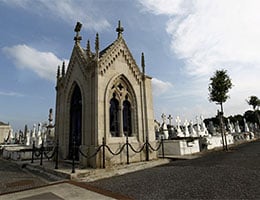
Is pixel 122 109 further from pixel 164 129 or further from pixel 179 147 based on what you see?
pixel 164 129

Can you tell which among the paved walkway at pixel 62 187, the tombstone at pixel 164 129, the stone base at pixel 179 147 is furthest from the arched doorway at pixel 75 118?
the tombstone at pixel 164 129

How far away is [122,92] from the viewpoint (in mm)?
12039

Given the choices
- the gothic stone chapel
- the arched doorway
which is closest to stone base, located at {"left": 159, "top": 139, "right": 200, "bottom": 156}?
the gothic stone chapel

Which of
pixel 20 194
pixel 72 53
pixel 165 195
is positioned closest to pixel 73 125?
pixel 72 53

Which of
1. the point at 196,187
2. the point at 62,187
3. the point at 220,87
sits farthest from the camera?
the point at 220,87

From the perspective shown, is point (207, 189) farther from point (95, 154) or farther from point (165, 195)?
point (95, 154)

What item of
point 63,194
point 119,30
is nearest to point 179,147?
point 119,30

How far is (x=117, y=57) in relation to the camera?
12.0m

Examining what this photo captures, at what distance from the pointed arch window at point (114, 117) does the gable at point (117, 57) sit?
1840 millimetres

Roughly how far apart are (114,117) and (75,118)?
3.05 metres

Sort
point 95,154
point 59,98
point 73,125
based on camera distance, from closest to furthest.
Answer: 1. point 95,154
2. point 73,125
3. point 59,98

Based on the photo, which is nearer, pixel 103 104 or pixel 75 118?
pixel 103 104

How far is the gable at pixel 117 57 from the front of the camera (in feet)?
36.2

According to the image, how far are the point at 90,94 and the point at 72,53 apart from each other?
4463mm
